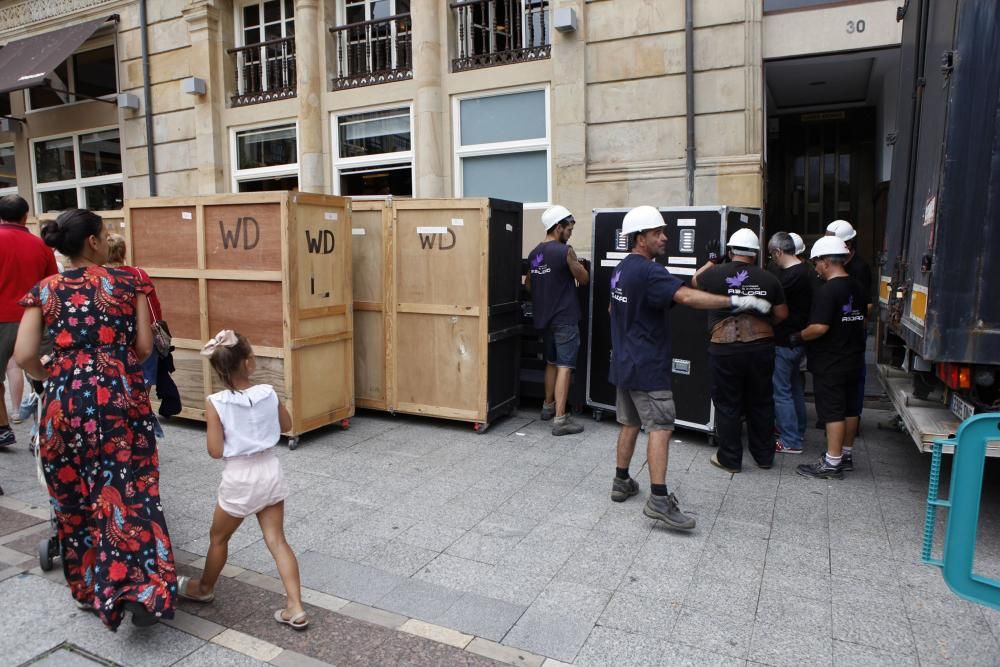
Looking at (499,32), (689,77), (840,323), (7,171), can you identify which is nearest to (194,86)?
(499,32)

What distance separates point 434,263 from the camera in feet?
22.5

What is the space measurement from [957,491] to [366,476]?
413cm

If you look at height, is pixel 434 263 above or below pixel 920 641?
above

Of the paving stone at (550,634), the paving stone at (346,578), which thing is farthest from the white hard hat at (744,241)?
the paving stone at (346,578)

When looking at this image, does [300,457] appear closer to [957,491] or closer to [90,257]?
[90,257]

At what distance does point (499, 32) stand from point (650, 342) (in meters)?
7.41

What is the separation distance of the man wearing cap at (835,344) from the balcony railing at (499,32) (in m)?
5.92

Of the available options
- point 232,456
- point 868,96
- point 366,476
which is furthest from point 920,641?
point 868,96

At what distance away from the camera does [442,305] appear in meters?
6.86

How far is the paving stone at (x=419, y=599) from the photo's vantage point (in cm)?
353

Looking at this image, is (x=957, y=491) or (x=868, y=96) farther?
(x=868, y=96)

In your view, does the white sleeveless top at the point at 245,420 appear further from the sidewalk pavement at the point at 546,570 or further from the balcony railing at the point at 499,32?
the balcony railing at the point at 499,32

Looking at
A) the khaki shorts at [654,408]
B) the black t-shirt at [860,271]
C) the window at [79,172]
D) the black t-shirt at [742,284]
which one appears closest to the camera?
the khaki shorts at [654,408]

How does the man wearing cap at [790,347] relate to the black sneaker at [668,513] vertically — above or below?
above
